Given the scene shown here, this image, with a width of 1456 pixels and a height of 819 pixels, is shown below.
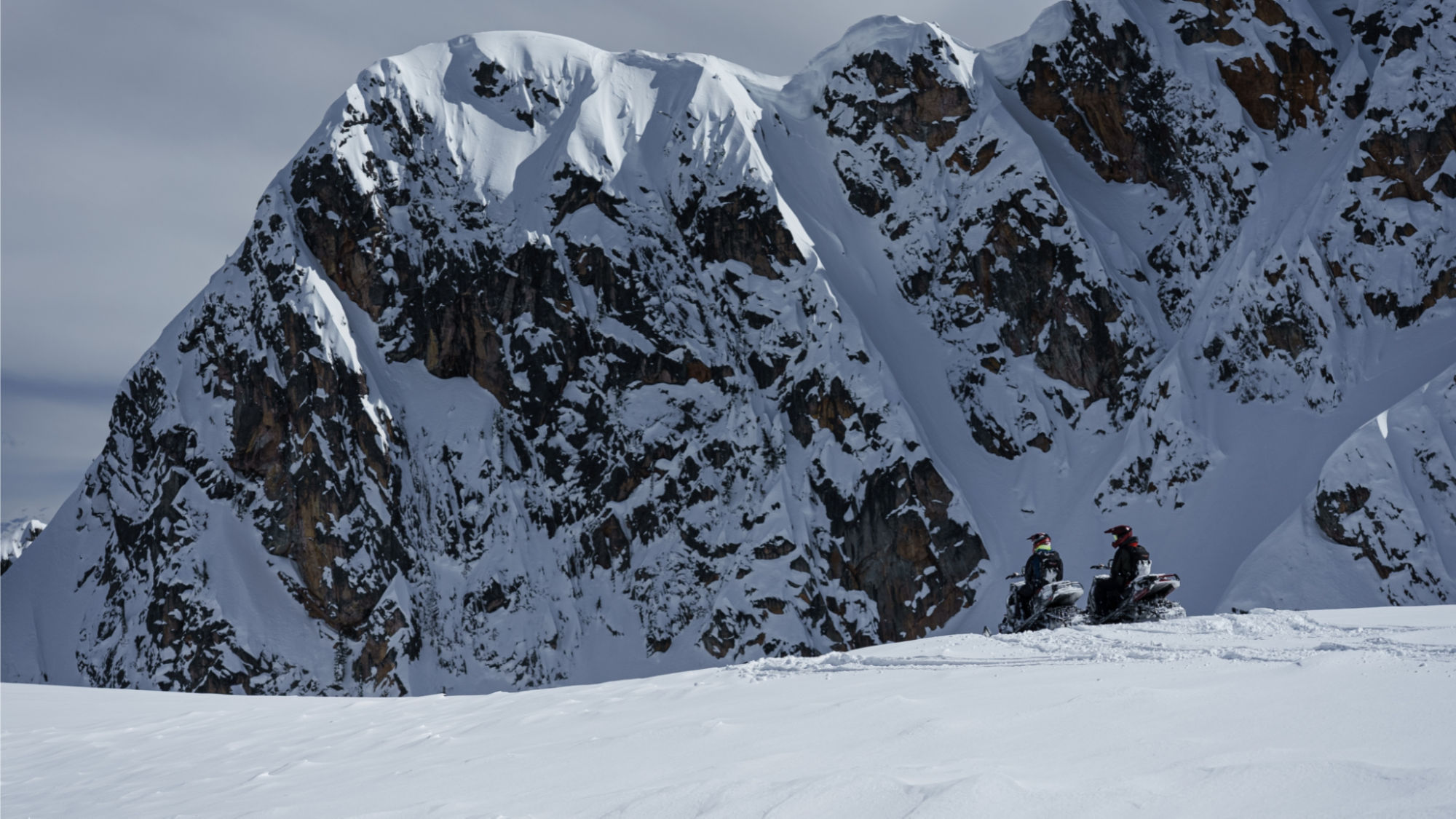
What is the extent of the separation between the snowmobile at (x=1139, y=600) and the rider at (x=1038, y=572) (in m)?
1.48

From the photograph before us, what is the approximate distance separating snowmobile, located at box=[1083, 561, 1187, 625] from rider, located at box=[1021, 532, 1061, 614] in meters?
1.48

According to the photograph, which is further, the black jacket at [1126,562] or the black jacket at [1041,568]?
the black jacket at [1041,568]

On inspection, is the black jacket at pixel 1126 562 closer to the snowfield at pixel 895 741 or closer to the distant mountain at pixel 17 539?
the snowfield at pixel 895 741

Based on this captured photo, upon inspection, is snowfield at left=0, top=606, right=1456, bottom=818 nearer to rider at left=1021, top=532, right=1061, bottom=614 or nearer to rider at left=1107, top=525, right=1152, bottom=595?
rider at left=1107, top=525, right=1152, bottom=595

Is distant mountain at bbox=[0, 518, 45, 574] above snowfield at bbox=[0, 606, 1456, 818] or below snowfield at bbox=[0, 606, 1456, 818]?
above

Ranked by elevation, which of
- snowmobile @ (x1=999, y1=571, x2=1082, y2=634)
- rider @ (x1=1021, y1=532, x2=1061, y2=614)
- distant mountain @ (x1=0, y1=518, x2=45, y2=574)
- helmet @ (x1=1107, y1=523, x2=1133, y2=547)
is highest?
distant mountain @ (x1=0, y1=518, x2=45, y2=574)

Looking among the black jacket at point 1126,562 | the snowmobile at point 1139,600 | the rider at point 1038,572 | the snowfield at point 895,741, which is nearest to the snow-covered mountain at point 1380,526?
the rider at point 1038,572

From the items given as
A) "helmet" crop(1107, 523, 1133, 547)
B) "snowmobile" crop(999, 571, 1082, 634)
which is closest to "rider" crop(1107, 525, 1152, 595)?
"helmet" crop(1107, 523, 1133, 547)

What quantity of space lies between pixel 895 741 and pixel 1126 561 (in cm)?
890

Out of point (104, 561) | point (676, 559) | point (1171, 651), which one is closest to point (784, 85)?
point (676, 559)

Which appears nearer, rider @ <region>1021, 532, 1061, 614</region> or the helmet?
the helmet

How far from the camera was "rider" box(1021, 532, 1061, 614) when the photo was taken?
49.9 ft

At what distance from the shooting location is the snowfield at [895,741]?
13.6 feet

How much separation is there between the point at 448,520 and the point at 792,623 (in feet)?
73.4
